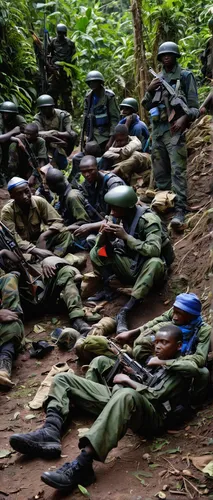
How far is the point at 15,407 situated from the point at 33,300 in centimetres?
171

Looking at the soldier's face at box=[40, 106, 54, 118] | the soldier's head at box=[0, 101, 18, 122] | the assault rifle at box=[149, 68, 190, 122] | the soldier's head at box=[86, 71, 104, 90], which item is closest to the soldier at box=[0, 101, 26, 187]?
the soldier's head at box=[0, 101, 18, 122]

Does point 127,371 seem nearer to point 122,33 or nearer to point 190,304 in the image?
point 190,304

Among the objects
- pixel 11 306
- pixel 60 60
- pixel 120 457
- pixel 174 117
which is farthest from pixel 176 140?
pixel 60 60

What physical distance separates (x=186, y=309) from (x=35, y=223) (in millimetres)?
3169

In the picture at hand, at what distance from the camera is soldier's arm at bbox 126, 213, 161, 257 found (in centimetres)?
612

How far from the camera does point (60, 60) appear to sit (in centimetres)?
1319

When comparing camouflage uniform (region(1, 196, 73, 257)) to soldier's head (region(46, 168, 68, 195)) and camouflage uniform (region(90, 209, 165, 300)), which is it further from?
camouflage uniform (region(90, 209, 165, 300))

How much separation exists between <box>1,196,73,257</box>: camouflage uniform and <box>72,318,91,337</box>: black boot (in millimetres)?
1187

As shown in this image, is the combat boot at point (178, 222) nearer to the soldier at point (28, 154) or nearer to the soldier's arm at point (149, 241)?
the soldier's arm at point (149, 241)

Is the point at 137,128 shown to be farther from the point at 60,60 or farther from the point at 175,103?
the point at 60,60

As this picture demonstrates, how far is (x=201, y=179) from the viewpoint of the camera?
855 centimetres

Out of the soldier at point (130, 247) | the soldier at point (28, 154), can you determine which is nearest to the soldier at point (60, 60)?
the soldier at point (28, 154)

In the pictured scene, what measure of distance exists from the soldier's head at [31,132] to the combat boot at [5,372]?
4.94 meters

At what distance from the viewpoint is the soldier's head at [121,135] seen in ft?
28.6
